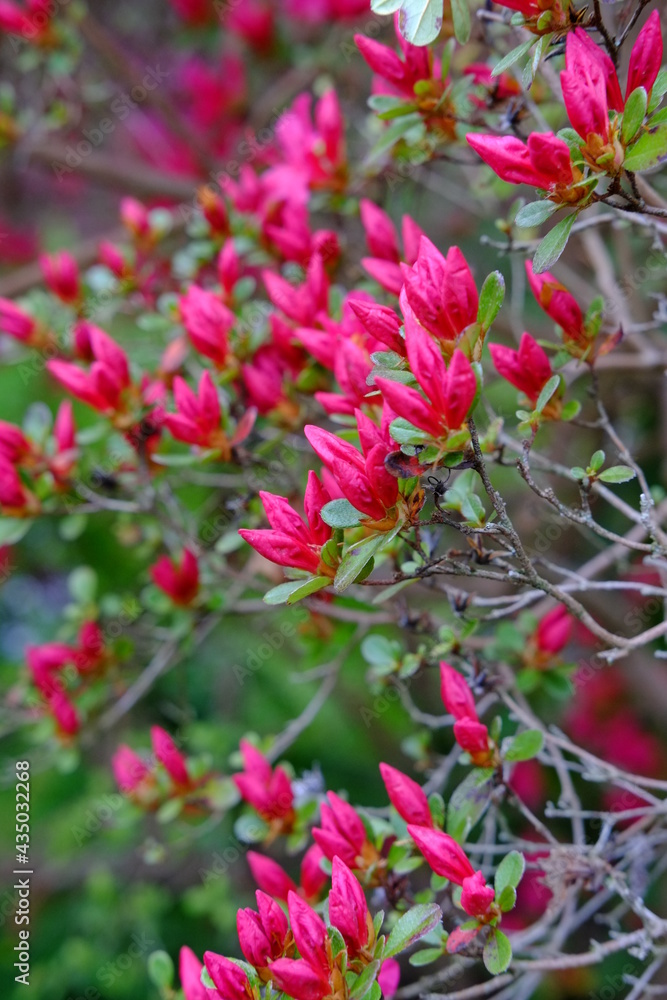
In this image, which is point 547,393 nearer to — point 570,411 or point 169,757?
point 570,411

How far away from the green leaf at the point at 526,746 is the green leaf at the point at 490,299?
0.50m

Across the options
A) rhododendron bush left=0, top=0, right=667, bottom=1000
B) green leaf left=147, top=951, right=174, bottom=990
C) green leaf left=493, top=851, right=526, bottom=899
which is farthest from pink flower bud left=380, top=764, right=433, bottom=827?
green leaf left=147, top=951, right=174, bottom=990

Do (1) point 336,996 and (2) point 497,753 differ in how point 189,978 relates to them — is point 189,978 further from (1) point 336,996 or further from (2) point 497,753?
(2) point 497,753

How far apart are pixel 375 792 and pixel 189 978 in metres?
1.57

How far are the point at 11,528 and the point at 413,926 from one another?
0.92 m

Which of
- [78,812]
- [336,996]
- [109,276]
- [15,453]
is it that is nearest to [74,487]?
[15,453]

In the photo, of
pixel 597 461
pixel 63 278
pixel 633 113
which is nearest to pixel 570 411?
pixel 597 461

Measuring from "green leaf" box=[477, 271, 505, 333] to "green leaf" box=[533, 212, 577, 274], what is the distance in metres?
0.06

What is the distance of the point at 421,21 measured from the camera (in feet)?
2.73

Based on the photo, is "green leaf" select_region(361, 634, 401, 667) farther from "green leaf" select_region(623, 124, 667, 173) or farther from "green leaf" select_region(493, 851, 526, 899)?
"green leaf" select_region(623, 124, 667, 173)

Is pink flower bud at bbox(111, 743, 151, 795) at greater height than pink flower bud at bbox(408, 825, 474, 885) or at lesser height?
lesser

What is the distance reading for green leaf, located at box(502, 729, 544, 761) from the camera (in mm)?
990

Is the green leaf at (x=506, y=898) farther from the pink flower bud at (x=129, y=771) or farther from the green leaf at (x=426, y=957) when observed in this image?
the pink flower bud at (x=129, y=771)

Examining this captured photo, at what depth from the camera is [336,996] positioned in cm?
79
